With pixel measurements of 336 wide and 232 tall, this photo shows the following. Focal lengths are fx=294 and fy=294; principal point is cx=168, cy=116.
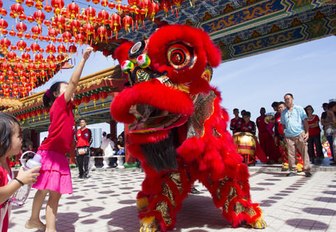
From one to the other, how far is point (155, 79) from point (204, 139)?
0.61m

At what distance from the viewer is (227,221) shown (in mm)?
2643

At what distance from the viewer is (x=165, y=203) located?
92.9 inches

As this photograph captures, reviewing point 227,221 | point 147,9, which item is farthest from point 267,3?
point 227,221

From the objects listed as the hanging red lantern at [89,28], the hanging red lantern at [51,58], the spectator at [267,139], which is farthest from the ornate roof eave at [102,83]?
the spectator at [267,139]

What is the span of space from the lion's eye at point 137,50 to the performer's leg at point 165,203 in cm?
101

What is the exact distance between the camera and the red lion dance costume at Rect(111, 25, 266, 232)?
2201mm

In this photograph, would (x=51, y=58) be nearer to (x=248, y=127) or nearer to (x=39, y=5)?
(x=39, y=5)

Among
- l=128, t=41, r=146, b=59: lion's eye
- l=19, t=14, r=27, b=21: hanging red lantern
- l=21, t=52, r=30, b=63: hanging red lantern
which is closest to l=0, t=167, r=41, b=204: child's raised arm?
l=128, t=41, r=146, b=59: lion's eye

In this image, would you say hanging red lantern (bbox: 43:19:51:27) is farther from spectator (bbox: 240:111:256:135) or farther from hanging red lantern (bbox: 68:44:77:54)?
spectator (bbox: 240:111:256:135)

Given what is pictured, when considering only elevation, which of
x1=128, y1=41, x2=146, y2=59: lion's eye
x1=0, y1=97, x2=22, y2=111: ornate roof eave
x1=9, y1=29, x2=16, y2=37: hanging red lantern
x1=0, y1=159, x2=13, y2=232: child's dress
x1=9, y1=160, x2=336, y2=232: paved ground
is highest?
x1=9, y1=29, x2=16, y2=37: hanging red lantern

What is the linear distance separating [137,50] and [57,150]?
1.05 metres

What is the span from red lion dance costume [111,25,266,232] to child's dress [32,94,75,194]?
44 centimetres

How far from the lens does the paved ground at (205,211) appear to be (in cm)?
254

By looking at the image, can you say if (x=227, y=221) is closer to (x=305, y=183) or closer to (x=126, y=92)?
(x=126, y=92)
